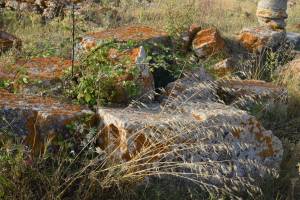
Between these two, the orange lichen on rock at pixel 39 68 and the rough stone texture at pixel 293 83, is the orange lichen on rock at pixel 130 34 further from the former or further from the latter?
the rough stone texture at pixel 293 83

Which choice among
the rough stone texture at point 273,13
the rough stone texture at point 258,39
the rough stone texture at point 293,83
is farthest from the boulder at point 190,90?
the rough stone texture at point 273,13

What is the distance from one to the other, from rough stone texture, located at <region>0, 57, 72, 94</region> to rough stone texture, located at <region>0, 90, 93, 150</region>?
0.53 metres

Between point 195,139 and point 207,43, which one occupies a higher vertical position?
point 195,139

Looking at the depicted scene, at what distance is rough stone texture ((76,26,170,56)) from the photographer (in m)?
5.29

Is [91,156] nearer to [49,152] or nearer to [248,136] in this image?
[49,152]

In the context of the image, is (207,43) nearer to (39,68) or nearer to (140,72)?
(140,72)

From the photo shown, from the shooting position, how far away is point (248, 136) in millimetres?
4164

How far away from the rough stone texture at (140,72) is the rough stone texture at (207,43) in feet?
11.4

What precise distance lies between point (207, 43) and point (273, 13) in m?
3.13

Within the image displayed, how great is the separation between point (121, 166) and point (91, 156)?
1.23 ft

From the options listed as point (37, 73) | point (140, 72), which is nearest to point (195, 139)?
point (140, 72)

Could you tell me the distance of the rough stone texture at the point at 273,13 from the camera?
10.5 m

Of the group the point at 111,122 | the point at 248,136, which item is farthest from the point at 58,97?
the point at 248,136

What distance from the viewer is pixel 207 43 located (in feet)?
26.8
